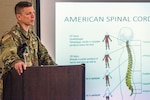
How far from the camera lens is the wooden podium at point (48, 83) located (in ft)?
5.83

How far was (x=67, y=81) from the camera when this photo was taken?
6.02 ft

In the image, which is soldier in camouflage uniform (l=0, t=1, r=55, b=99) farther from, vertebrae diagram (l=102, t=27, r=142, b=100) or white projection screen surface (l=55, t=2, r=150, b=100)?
vertebrae diagram (l=102, t=27, r=142, b=100)

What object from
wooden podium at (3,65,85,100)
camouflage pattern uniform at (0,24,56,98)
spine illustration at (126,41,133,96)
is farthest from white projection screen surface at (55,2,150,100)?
wooden podium at (3,65,85,100)

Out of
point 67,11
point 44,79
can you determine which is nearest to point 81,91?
point 44,79

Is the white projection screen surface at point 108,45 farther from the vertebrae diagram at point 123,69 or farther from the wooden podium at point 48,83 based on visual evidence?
the wooden podium at point 48,83

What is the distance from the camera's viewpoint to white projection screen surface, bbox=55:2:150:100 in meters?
3.32

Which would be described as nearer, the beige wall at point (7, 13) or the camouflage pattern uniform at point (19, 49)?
the camouflage pattern uniform at point (19, 49)

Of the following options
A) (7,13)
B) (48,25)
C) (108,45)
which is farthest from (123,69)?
(7,13)

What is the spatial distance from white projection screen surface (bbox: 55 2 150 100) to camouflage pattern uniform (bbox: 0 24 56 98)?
0.92m

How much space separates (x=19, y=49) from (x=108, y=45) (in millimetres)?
1481

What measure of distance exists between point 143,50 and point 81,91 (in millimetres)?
1743

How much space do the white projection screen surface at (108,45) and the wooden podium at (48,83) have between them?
4.85ft

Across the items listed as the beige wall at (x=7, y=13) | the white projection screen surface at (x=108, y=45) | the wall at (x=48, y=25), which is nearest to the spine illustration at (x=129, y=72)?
the white projection screen surface at (x=108, y=45)

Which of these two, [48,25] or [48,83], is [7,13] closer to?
[48,25]
